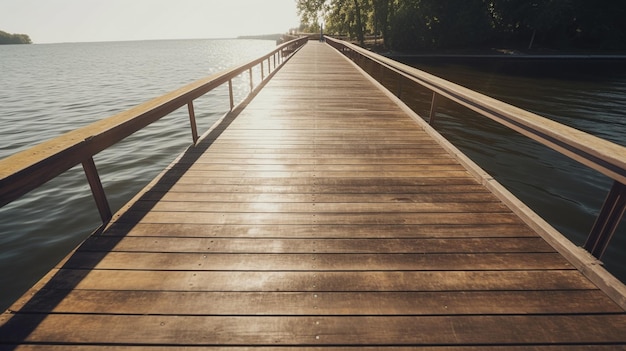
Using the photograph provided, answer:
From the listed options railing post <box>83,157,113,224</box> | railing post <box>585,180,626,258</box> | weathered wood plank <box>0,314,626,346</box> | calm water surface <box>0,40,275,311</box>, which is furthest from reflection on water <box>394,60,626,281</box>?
calm water surface <box>0,40,275,311</box>

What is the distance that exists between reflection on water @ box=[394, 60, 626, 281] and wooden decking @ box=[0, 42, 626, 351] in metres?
3.36

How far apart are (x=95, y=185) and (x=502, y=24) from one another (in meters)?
54.6

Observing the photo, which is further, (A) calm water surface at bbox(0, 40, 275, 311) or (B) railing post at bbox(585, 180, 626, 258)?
(A) calm water surface at bbox(0, 40, 275, 311)

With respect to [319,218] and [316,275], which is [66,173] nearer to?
[319,218]

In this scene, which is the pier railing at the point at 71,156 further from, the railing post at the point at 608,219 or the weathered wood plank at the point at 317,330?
the railing post at the point at 608,219

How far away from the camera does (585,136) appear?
219 centimetres

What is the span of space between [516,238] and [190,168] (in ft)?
11.8

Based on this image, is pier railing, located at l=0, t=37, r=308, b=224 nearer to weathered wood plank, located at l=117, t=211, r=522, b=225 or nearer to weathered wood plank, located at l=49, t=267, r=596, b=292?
weathered wood plank, located at l=117, t=211, r=522, b=225

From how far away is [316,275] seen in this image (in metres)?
2.13

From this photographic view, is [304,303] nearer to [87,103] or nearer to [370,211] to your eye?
[370,211]

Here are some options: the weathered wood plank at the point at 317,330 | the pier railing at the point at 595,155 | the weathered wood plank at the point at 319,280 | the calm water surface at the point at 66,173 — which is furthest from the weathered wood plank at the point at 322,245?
the calm water surface at the point at 66,173

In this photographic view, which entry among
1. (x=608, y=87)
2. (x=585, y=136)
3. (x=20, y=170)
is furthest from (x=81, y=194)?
(x=608, y=87)

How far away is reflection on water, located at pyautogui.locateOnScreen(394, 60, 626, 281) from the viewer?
18.2 feet

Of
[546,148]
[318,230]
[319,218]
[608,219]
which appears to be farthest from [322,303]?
[546,148]
